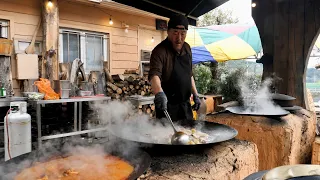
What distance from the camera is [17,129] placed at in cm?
404

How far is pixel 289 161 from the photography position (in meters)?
2.94

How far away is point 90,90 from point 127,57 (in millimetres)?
2468

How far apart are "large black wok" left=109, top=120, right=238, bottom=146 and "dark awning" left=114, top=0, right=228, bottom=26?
223cm

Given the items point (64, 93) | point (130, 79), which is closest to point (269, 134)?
point (64, 93)

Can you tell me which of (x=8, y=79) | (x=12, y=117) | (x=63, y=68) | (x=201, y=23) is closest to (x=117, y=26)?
(x=63, y=68)

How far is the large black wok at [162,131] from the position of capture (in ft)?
6.69

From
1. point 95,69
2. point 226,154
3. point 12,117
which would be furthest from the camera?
point 95,69

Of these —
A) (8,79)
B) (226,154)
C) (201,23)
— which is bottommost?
(226,154)

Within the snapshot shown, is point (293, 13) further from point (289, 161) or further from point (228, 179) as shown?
point (228, 179)

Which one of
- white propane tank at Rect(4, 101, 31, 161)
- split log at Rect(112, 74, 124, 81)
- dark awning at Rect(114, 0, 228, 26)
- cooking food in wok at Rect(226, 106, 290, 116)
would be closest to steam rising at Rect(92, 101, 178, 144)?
cooking food in wok at Rect(226, 106, 290, 116)

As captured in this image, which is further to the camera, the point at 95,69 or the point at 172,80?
the point at 95,69

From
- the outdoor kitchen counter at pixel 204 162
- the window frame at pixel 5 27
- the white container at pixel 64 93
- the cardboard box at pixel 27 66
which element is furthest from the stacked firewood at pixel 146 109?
the outdoor kitchen counter at pixel 204 162

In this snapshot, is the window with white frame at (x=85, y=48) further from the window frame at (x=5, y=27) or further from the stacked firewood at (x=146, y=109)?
the stacked firewood at (x=146, y=109)

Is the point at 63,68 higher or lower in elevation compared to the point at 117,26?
lower
